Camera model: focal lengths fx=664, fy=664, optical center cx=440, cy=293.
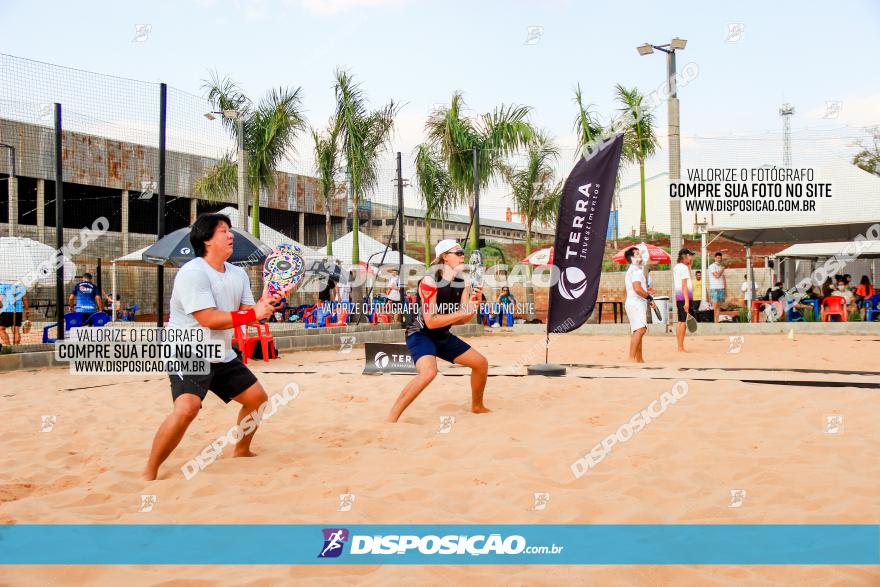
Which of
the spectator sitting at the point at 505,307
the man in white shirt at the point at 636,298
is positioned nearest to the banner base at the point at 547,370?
the man in white shirt at the point at 636,298

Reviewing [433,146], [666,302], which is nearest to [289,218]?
[433,146]

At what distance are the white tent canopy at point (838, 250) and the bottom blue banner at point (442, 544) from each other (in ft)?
55.6

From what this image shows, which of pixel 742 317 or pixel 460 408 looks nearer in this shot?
pixel 460 408

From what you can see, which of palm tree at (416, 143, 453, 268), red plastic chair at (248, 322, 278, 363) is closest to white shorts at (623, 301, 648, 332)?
red plastic chair at (248, 322, 278, 363)

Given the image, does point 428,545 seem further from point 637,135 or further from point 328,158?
point 637,135

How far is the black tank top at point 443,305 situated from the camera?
530 centimetres

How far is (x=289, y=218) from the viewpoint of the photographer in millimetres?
31828

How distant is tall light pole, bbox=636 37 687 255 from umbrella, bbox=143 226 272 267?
26.4 feet

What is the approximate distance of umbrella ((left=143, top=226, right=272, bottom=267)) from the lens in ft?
32.7

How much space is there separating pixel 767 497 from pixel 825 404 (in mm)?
2809

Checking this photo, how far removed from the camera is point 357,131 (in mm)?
15953

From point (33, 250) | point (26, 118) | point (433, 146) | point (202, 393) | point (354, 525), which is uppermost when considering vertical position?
point (433, 146)

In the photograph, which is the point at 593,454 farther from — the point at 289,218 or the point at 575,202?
the point at 289,218

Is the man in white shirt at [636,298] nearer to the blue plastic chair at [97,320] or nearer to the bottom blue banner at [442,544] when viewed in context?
the bottom blue banner at [442,544]
